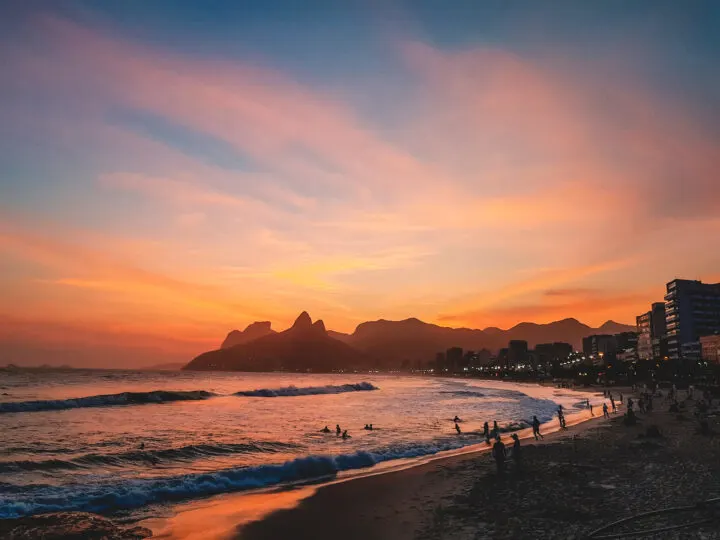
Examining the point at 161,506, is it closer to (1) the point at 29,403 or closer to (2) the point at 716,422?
(2) the point at 716,422

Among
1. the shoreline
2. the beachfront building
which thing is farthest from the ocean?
the beachfront building

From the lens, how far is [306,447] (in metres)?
38.1

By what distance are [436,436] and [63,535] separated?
31817 mm

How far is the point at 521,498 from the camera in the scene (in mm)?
20375

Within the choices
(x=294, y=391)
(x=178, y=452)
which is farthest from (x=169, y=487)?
(x=294, y=391)

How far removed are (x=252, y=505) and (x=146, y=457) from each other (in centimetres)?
1548

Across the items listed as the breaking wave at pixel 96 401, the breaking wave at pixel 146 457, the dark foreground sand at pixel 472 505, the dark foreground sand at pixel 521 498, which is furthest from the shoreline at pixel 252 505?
the breaking wave at pixel 96 401

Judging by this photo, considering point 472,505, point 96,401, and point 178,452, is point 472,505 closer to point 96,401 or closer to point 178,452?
point 178,452

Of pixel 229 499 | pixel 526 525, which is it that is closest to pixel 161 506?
pixel 229 499

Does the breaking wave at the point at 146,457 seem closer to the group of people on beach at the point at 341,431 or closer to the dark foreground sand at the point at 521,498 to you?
the group of people on beach at the point at 341,431

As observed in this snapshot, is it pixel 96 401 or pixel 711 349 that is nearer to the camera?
pixel 96 401

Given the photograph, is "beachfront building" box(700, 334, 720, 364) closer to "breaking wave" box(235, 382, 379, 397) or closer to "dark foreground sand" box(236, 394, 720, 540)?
"breaking wave" box(235, 382, 379, 397)

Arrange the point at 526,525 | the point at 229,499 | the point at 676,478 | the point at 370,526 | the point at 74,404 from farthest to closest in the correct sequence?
the point at 74,404, the point at 229,499, the point at 676,478, the point at 370,526, the point at 526,525

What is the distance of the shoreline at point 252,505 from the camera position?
60.1ft
